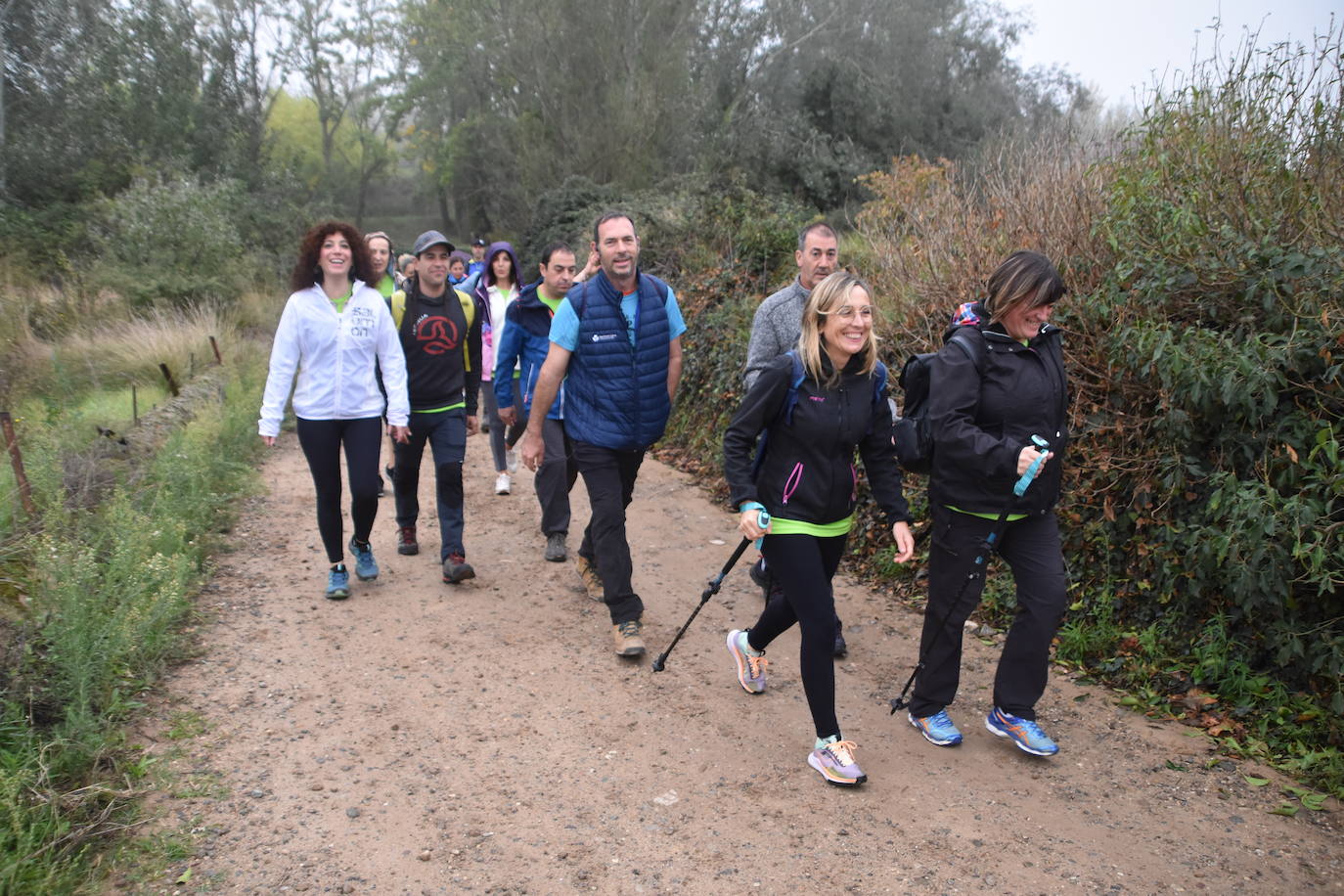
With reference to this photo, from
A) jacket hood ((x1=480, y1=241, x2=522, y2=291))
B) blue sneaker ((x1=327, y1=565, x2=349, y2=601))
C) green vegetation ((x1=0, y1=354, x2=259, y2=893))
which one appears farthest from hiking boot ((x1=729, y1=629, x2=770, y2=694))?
jacket hood ((x1=480, y1=241, x2=522, y2=291))

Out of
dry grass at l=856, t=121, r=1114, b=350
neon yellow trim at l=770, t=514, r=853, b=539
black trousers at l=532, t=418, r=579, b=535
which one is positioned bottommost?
black trousers at l=532, t=418, r=579, b=535

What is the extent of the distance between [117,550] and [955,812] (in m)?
4.39

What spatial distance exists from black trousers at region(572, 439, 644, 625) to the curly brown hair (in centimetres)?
176

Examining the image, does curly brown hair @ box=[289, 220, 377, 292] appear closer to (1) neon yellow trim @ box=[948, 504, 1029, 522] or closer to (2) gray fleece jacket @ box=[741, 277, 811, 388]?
(2) gray fleece jacket @ box=[741, 277, 811, 388]

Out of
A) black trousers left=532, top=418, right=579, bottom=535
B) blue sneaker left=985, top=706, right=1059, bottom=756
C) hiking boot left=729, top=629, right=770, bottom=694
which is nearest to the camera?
blue sneaker left=985, top=706, right=1059, bottom=756

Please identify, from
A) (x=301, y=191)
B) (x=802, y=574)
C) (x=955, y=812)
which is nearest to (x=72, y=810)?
(x=802, y=574)

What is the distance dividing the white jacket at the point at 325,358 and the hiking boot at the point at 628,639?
203 cm

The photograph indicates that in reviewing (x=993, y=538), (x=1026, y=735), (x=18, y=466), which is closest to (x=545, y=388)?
(x=993, y=538)

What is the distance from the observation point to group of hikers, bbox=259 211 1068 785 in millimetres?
3896

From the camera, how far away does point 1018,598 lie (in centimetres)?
411

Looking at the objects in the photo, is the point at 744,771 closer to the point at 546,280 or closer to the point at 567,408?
the point at 567,408

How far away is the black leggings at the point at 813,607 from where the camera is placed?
12.9 ft

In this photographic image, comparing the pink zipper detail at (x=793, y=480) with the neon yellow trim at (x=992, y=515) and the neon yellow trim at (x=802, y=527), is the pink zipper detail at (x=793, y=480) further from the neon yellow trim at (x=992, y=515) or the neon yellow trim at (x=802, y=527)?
the neon yellow trim at (x=992, y=515)

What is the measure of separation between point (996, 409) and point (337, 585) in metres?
4.15
